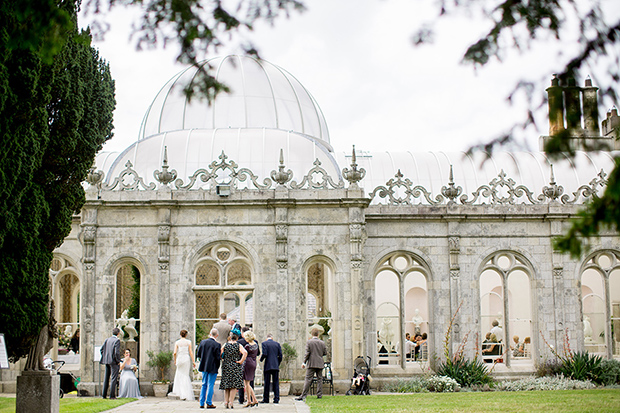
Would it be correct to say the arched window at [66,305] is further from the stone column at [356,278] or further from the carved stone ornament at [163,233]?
the stone column at [356,278]

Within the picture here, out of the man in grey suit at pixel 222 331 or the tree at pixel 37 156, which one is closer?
the tree at pixel 37 156

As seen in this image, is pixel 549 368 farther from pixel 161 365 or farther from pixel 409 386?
pixel 161 365

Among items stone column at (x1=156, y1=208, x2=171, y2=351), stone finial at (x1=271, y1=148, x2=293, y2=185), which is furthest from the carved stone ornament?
stone finial at (x1=271, y1=148, x2=293, y2=185)

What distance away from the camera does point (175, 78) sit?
24.2 metres

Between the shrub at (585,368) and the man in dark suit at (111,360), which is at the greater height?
the man in dark suit at (111,360)

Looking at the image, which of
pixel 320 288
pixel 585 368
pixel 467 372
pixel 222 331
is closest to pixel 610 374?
pixel 585 368

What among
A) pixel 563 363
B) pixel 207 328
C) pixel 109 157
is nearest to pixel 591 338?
pixel 563 363

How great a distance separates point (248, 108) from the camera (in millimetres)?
21844

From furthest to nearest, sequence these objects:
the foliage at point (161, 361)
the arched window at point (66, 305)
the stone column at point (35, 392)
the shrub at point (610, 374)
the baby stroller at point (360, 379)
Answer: the arched window at point (66, 305) → the shrub at point (610, 374) → the foliage at point (161, 361) → the baby stroller at point (360, 379) → the stone column at point (35, 392)

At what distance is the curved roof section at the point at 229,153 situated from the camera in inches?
743

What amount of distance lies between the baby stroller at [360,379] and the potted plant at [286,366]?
1280mm

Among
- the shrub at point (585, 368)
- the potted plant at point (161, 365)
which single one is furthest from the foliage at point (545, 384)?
the potted plant at point (161, 365)

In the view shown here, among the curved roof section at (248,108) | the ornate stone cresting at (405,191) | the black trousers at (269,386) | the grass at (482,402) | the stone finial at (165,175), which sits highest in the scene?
the curved roof section at (248,108)

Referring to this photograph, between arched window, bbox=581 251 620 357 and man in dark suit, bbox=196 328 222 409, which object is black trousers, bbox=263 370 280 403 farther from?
arched window, bbox=581 251 620 357
